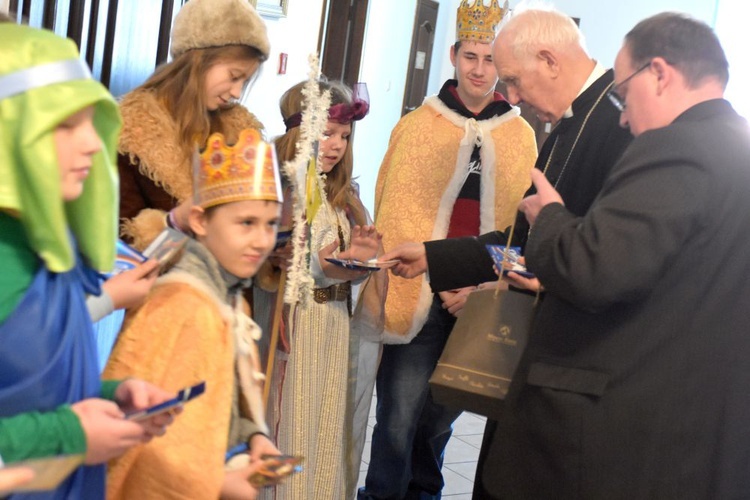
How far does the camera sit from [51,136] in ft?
4.59

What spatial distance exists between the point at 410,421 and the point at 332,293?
0.72 meters

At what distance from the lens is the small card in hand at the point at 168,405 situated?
56.9 inches

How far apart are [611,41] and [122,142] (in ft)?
23.6

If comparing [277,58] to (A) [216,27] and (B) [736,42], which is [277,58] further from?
(B) [736,42]

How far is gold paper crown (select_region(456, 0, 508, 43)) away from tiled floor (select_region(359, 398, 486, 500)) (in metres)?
1.80

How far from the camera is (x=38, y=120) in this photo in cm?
137

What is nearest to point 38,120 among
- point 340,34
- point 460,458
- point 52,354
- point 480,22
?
point 52,354

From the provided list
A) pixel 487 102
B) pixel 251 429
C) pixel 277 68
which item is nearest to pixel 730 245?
pixel 251 429

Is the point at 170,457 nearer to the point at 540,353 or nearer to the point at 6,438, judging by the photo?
the point at 6,438

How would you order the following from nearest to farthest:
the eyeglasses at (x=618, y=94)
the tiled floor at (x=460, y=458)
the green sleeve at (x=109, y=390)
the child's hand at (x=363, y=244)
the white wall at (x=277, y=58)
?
1. the green sleeve at (x=109, y=390)
2. the eyeglasses at (x=618, y=94)
3. the child's hand at (x=363, y=244)
4. the tiled floor at (x=460, y=458)
5. the white wall at (x=277, y=58)

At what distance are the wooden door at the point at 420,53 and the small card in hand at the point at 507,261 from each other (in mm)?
6052

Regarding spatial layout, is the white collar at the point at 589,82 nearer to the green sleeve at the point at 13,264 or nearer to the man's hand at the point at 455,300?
the man's hand at the point at 455,300

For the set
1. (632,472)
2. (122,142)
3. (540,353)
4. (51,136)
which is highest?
(51,136)

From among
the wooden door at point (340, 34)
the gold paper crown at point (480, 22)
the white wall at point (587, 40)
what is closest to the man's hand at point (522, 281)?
the gold paper crown at point (480, 22)
